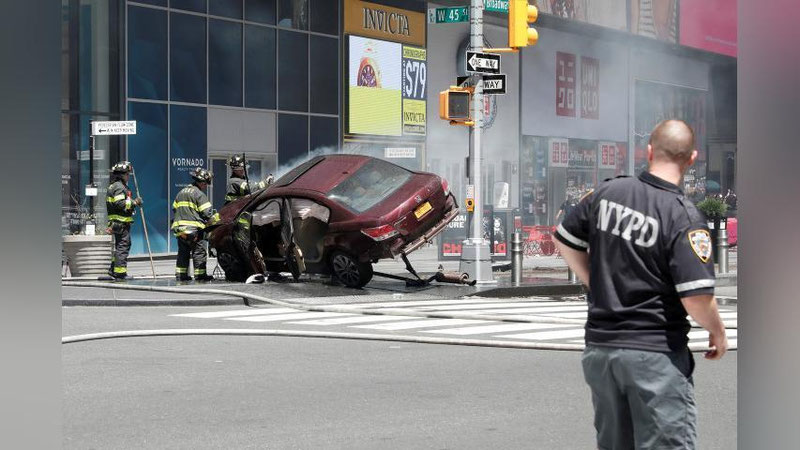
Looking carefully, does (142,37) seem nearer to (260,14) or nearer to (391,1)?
(260,14)

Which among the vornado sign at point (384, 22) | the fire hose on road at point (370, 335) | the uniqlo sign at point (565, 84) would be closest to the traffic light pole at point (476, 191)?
the fire hose on road at point (370, 335)

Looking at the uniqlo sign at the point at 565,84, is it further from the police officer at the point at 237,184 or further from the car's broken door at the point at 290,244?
the car's broken door at the point at 290,244

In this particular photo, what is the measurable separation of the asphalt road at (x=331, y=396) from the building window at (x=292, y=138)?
2023cm

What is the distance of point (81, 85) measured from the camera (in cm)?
2762

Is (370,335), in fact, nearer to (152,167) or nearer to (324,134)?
(152,167)

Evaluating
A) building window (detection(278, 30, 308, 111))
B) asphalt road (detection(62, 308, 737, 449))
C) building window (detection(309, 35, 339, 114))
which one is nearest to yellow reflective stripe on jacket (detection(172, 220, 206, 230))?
asphalt road (detection(62, 308, 737, 449))

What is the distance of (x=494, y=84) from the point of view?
781 inches

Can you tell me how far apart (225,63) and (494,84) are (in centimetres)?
1245

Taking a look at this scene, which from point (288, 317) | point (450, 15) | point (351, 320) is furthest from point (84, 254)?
point (351, 320)

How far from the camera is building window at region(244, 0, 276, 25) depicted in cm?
3127

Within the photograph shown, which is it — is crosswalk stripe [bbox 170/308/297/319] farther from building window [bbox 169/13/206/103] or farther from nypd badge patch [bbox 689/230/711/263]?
building window [bbox 169/13/206/103]
